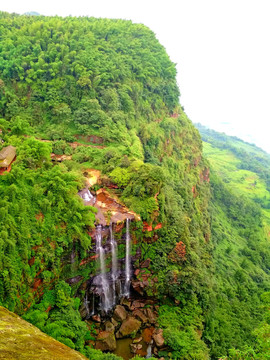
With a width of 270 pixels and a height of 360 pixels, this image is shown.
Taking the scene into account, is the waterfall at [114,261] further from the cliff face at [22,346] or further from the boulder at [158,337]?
the cliff face at [22,346]

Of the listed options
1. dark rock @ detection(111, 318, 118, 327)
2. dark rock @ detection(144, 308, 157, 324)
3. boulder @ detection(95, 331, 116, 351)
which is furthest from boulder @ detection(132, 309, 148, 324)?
boulder @ detection(95, 331, 116, 351)

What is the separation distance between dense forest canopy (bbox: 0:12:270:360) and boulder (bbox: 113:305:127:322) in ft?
6.81

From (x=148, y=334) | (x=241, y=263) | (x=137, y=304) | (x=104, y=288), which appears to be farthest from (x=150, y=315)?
(x=241, y=263)

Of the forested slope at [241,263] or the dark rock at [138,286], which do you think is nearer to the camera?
the dark rock at [138,286]

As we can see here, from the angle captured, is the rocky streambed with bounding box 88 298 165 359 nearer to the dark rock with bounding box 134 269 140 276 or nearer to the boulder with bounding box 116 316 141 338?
the boulder with bounding box 116 316 141 338

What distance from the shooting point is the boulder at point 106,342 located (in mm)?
21438

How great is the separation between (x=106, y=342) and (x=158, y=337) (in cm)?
420

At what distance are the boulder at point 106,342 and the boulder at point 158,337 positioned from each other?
3330 mm

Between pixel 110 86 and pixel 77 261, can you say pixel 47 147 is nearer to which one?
pixel 77 261

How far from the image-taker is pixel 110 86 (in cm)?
3856

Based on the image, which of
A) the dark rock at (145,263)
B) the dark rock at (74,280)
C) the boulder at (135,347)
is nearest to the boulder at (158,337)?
the boulder at (135,347)

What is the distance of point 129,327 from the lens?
2319 cm

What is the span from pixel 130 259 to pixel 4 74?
28.2 meters

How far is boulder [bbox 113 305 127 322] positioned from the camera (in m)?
23.9
